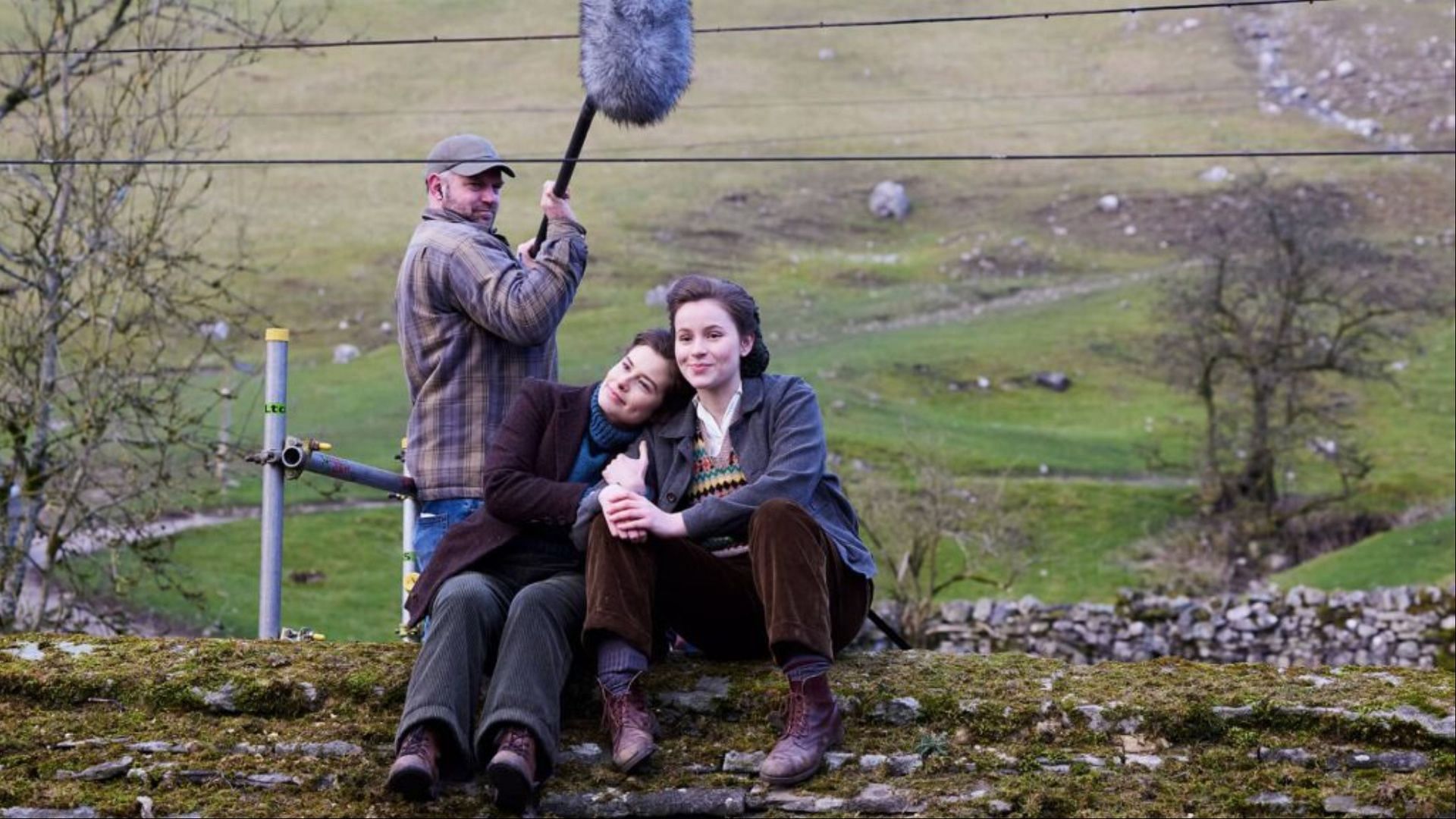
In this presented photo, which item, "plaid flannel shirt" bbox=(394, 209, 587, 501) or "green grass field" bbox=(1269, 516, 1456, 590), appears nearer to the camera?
"plaid flannel shirt" bbox=(394, 209, 587, 501)

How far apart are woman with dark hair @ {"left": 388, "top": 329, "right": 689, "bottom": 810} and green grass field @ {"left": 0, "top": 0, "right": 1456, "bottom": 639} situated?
18.0m

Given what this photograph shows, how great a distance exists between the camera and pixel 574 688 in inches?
266

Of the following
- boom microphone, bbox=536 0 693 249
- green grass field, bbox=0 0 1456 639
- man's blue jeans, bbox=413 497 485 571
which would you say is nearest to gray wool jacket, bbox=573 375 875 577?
man's blue jeans, bbox=413 497 485 571

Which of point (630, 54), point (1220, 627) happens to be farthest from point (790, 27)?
point (1220, 627)

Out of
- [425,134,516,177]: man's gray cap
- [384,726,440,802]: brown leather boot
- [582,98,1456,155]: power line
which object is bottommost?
[384,726,440,802]: brown leather boot


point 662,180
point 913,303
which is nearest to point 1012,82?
point 662,180

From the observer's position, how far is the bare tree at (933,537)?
26188 mm

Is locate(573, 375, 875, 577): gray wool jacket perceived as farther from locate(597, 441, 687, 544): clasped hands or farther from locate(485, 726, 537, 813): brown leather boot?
locate(485, 726, 537, 813): brown leather boot

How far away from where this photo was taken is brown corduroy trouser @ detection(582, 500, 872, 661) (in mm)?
6117

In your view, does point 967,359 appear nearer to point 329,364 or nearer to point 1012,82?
point 329,364

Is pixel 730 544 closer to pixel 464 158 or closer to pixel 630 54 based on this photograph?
pixel 464 158

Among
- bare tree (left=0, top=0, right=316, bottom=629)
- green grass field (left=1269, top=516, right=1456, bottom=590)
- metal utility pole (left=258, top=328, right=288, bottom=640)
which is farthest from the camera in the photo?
green grass field (left=1269, top=516, right=1456, bottom=590)

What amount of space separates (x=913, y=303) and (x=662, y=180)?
1692 cm

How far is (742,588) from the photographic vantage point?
6516 millimetres
